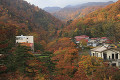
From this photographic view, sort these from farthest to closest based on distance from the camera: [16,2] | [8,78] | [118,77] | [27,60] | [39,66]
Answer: [16,2] → [39,66] → [27,60] → [8,78] → [118,77]

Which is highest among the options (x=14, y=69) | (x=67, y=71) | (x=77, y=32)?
(x=77, y=32)

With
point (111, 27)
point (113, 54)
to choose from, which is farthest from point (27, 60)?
point (111, 27)

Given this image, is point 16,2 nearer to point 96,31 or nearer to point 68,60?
point 96,31

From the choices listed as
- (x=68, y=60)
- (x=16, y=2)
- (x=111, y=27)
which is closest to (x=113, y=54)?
(x=68, y=60)

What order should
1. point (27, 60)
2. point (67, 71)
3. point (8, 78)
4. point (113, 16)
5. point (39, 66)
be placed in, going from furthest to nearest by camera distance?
1. point (113, 16)
2. point (67, 71)
3. point (39, 66)
4. point (27, 60)
5. point (8, 78)

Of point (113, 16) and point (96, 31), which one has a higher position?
point (113, 16)

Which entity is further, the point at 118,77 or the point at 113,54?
the point at 113,54

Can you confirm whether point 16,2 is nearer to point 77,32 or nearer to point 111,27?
point 77,32

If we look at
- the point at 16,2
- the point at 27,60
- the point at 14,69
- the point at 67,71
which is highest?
the point at 16,2

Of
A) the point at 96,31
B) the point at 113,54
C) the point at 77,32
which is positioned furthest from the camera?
the point at 77,32
